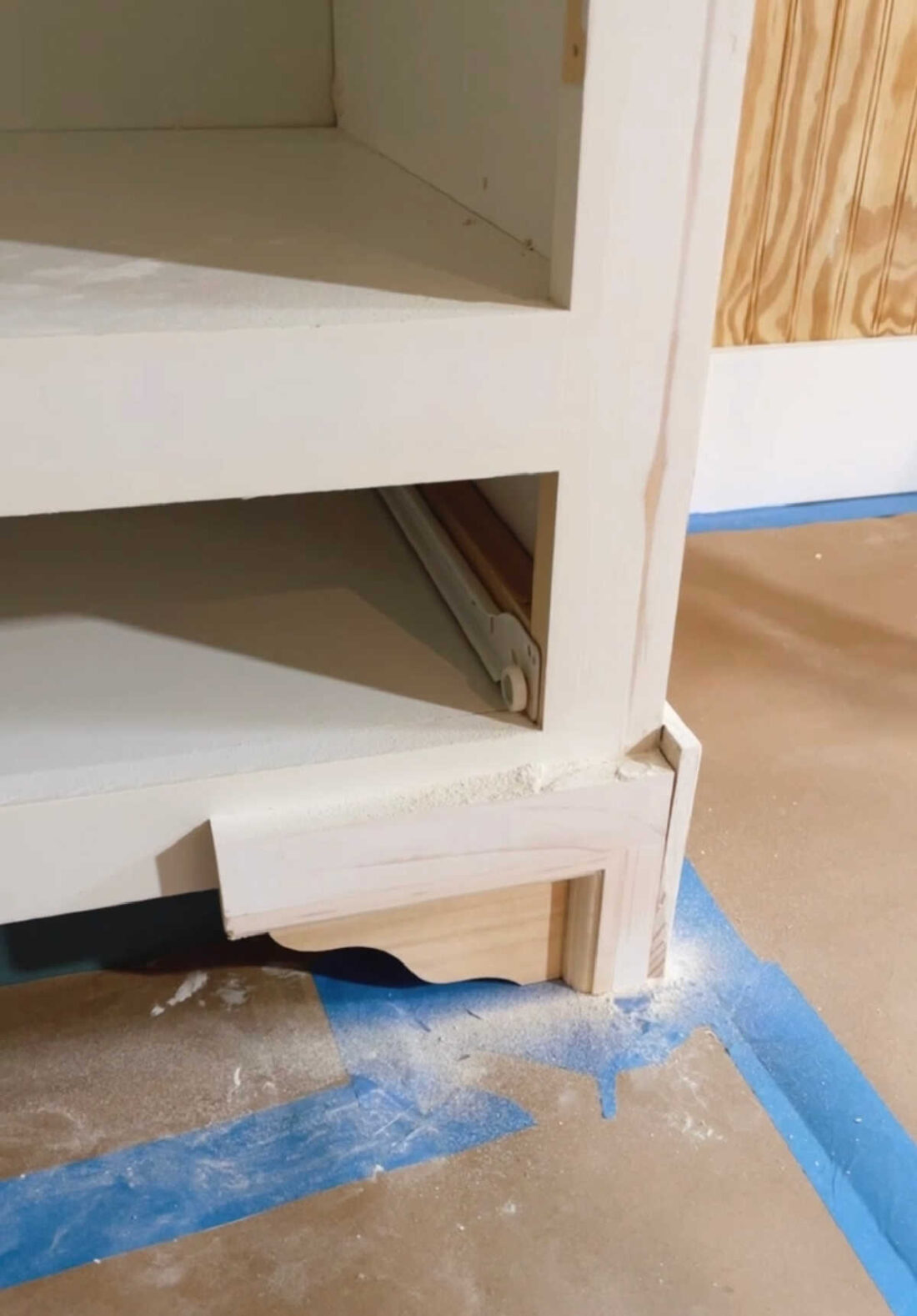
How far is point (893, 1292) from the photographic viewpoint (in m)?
0.59

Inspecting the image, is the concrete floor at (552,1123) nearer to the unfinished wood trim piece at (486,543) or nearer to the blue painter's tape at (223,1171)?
the blue painter's tape at (223,1171)

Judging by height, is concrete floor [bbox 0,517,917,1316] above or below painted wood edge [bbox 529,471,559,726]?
below

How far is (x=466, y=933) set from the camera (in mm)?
720

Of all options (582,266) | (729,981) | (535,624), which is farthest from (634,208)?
(729,981)

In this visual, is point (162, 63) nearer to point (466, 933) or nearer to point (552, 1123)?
point (466, 933)

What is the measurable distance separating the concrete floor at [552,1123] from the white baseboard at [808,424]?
23.4 inches

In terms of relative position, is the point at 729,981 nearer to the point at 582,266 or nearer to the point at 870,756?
the point at 870,756

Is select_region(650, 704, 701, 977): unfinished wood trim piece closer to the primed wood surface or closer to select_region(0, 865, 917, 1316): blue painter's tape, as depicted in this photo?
select_region(0, 865, 917, 1316): blue painter's tape

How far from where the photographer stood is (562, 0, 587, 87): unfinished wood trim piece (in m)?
0.48

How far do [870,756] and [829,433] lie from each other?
0.64 metres

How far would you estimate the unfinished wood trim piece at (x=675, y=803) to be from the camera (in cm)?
67

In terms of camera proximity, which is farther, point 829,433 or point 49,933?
point 829,433

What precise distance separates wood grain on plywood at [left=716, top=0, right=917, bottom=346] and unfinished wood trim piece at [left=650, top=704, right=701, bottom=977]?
864 millimetres

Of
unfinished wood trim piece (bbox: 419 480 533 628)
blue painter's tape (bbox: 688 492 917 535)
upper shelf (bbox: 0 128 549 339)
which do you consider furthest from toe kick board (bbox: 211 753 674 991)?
blue painter's tape (bbox: 688 492 917 535)
